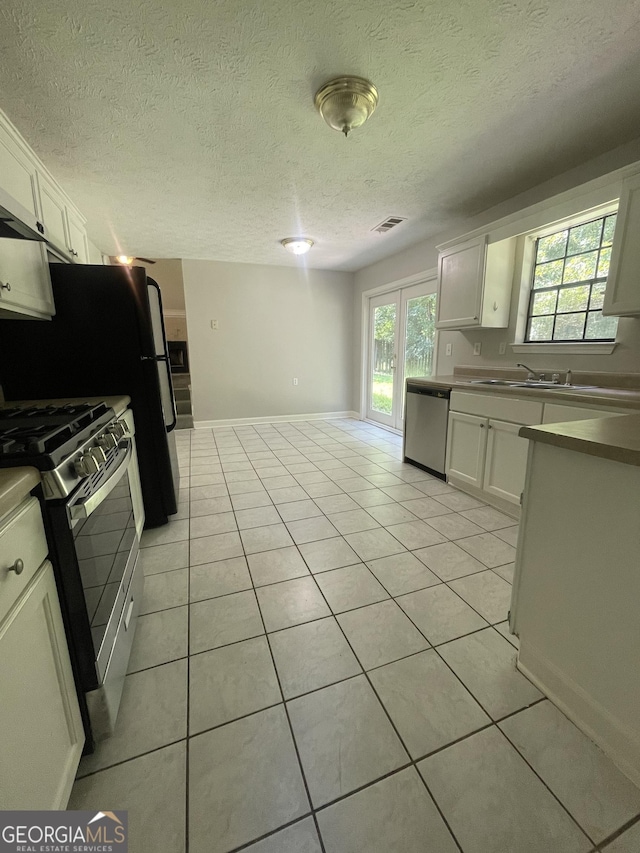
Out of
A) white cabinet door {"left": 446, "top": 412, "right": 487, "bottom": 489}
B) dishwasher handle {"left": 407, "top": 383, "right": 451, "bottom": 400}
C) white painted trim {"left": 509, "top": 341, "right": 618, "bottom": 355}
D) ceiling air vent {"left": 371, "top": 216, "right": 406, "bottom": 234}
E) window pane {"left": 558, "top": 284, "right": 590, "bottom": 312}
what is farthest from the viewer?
ceiling air vent {"left": 371, "top": 216, "right": 406, "bottom": 234}

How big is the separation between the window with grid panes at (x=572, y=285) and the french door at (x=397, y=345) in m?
1.24

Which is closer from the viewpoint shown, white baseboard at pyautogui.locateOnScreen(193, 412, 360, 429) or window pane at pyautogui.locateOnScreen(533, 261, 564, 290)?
window pane at pyautogui.locateOnScreen(533, 261, 564, 290)

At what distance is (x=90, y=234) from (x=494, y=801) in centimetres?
508

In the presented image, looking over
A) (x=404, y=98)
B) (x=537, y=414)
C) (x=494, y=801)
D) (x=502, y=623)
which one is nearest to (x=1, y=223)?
(x=404, y=98)

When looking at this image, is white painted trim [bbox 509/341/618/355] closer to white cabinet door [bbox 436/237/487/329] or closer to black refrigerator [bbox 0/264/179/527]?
white cabinet door [bbox 436/237/487/329]

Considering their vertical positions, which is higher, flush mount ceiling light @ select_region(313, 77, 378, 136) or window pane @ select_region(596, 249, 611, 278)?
flush mount ceiling light @ select_region(313, 77, 378, 136)

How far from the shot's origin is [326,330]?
5570 millimetres

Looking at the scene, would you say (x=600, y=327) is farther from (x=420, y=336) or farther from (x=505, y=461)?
(x=420, y=336)

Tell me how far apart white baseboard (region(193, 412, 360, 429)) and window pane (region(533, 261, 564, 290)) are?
3.36 m

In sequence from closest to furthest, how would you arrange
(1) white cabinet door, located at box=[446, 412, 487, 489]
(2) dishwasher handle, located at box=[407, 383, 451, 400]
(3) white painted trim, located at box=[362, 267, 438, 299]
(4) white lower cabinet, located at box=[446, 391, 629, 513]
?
(4) white lower cabinet, located at box=[446, 391, 629, 513], (1) white cabinet door, located at box=[446, 412, 487, 489], (2) dishwasher handle, located at box=[407, 383, 451, 400], (3) white painted trim, located at box=[362, 267, 438, 299]

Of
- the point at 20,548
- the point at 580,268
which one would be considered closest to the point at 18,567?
the point at 20,548

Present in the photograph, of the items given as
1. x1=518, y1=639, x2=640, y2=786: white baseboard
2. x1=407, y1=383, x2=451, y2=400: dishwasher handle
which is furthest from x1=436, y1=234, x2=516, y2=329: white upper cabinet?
x1=518, y1=639, x2=640, y2=786: white baseboard

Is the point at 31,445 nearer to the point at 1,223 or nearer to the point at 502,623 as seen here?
the point at 1,223

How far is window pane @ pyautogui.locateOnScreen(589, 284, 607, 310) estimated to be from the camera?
7.95 ft
